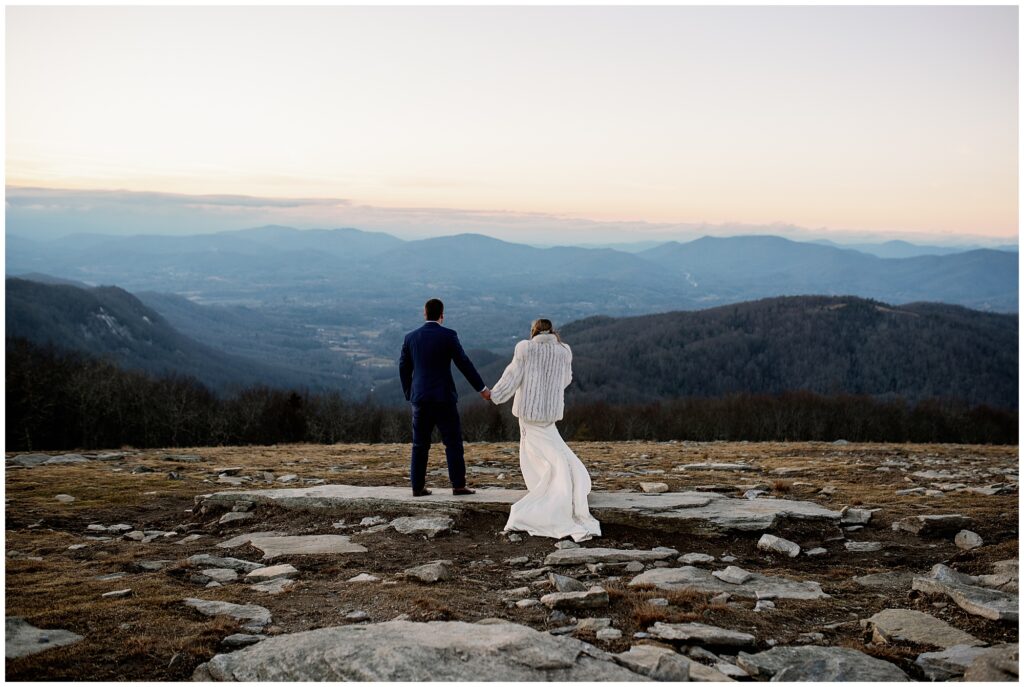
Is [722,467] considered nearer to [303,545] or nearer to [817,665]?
[303,545]

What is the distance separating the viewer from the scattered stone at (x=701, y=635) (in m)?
6.65

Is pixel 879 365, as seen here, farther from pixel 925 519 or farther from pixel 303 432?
pixel 925 519

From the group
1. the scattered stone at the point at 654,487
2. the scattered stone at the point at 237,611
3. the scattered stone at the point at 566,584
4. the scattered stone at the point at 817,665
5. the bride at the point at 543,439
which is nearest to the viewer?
the scattered stone at the point at 817,665

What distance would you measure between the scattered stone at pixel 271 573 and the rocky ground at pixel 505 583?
1.8 inches

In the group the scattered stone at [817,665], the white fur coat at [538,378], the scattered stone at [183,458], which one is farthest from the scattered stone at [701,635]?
the scattered stone at [183,458]

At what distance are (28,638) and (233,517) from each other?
5.98 metres

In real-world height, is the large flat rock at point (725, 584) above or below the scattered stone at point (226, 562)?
above

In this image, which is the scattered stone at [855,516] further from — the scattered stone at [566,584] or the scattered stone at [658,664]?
the scattered stone at [658,664]

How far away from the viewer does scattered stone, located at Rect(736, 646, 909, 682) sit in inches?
237

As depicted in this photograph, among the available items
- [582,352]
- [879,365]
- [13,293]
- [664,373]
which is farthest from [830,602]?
[13,293]

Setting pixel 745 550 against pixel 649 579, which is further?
pixel 745 550

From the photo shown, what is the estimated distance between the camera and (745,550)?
10484 mm

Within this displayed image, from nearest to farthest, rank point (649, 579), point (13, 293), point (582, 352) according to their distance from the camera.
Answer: point (649, 579) < point (582, 352) < point (13, 293)

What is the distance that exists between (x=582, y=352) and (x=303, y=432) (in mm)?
107260
